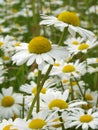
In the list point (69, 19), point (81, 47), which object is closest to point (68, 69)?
point (81, 47)

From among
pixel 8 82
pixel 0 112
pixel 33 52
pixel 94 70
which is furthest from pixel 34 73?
pixel 33 52

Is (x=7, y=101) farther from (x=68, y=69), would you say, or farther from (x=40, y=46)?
(x=40, y=46)

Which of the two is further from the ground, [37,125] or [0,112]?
[37,125]

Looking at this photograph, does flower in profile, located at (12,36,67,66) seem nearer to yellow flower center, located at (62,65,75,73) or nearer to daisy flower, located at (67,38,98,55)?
yellow flower center, located at (62,65,75,73)

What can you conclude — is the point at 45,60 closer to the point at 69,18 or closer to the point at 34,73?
the point at 69,18

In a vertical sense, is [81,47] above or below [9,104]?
above

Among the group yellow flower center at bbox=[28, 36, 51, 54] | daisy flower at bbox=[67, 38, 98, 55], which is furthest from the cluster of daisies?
daisy flower at bbox=[67, 38, 98, 55]

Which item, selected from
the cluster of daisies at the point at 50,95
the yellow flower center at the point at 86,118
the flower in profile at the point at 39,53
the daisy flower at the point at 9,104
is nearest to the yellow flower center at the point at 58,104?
the cluster of daisies at the point at 50,95
